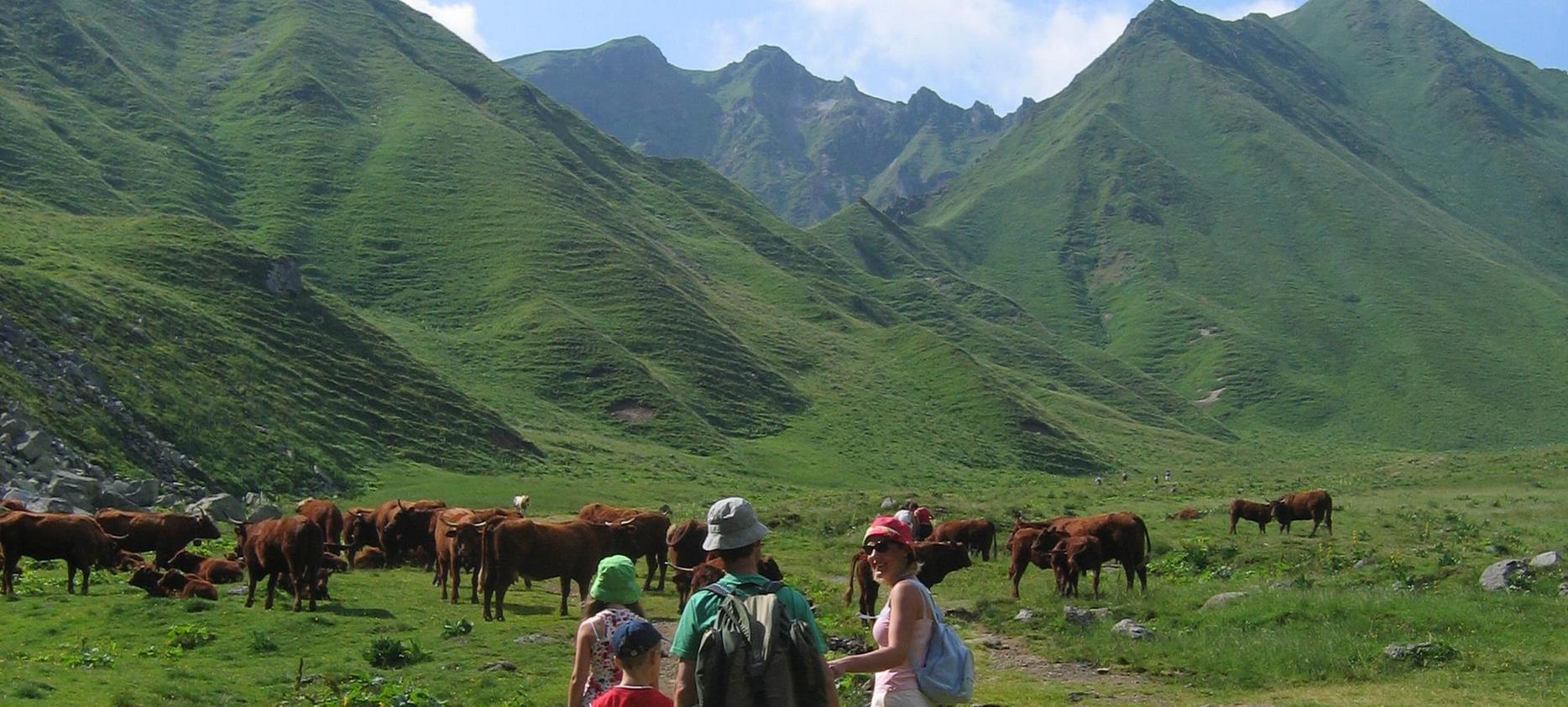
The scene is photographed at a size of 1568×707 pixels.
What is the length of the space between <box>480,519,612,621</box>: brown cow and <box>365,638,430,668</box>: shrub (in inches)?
171

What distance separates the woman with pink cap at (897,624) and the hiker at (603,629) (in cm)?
187

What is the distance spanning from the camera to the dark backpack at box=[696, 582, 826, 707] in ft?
25.6

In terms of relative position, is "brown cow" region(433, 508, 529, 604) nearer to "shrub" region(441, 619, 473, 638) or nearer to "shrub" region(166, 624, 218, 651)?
"shrub" region(441, 619, 473, 638)

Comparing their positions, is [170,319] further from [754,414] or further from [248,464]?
[754,414]

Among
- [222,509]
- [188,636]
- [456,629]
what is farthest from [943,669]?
[222,509]

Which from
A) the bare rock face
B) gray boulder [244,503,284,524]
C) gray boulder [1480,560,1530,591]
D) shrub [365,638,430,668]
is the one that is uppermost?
the bare rock face

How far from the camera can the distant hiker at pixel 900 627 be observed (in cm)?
912

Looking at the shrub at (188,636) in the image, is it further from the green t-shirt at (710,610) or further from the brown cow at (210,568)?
the green t-shirt at (710,610)

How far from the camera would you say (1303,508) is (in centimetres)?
4284

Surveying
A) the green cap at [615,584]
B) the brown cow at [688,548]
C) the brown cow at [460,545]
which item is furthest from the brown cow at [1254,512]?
the green cap at [615,584]

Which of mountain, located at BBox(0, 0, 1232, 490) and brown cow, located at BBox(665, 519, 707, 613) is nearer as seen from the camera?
brown cow, located at BBox(665, 519, 707, 613)

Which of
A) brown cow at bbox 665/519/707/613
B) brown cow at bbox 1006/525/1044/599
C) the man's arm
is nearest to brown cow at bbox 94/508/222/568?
brown cow at bbox 665/519/707/613

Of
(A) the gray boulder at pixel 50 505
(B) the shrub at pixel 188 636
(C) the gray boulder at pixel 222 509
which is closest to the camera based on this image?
(B) the shrub at pixel 188 636

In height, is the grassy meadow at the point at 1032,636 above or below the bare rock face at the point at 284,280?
below
